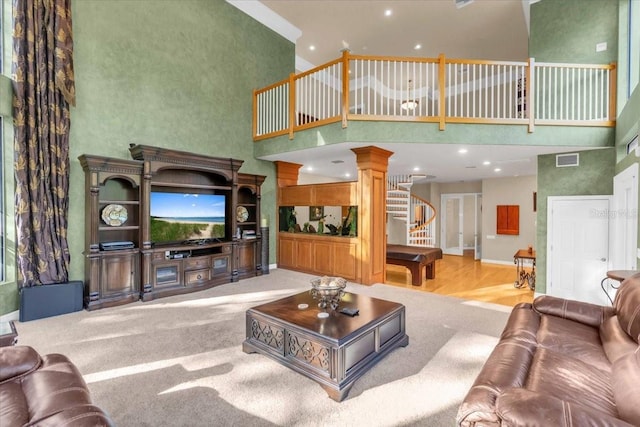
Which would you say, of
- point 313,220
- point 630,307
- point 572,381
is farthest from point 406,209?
point 572,381

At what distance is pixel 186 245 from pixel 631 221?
6.63m

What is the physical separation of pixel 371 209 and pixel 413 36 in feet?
16.1

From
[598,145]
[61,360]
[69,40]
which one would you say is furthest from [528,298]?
[69,40]

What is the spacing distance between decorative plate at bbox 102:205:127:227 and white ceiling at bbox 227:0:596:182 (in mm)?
3011

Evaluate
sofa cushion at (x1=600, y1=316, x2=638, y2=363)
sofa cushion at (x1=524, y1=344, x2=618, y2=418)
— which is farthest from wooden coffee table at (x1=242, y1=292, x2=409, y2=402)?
sofa cushion at (x1=600, y1=316, x2=638, y2=363)

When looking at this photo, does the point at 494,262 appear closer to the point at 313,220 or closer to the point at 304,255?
the point at 313,220

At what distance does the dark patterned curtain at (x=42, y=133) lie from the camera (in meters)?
3.59

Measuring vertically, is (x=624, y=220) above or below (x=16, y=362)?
above

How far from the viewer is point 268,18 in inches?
262

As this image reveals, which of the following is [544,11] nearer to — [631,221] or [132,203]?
[631,221]

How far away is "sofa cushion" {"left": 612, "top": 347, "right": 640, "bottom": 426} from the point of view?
126 centimetres

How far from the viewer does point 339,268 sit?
5.92 metres

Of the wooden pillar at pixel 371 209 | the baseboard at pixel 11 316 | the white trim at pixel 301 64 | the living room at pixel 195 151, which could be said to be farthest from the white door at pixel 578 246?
the baseboard at pixel 11 316

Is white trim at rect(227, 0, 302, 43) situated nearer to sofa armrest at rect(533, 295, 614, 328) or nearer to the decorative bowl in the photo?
the decorative bowl
